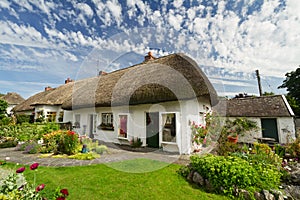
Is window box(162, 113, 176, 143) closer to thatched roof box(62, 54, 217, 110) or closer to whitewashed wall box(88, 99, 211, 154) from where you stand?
whitewashed wall box(88, 99, 211, 154)

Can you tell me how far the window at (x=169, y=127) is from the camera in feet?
24.3

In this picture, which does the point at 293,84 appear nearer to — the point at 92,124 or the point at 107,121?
the point at 107,121

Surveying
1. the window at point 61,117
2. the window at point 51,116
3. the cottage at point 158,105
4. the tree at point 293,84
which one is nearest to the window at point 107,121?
the cottage at point 158,105

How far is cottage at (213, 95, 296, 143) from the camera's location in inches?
391

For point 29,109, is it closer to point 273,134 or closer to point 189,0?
point 189,0

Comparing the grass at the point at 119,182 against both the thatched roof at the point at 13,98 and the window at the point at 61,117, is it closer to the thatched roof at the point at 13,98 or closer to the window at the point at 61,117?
the window at the point at 61,117

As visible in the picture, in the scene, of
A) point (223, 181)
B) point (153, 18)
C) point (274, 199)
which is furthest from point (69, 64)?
point (274, 199)

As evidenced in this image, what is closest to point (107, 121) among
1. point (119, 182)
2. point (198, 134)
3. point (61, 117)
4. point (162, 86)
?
point (162, 86)

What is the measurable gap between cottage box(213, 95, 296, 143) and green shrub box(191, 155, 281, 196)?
23.3 ft

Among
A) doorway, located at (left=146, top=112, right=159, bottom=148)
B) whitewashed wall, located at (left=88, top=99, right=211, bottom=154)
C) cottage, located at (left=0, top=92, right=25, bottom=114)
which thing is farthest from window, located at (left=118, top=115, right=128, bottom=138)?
cottage, located at (left=0, top=92, right=25, bottom=114)

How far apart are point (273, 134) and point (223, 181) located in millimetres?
9854

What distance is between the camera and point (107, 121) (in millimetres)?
10297

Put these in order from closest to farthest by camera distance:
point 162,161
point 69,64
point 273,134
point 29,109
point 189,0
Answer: point 162,161 → point 189,0 → point 273,134 → point 69,64 → point 29,109

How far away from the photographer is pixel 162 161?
559 centimetres
